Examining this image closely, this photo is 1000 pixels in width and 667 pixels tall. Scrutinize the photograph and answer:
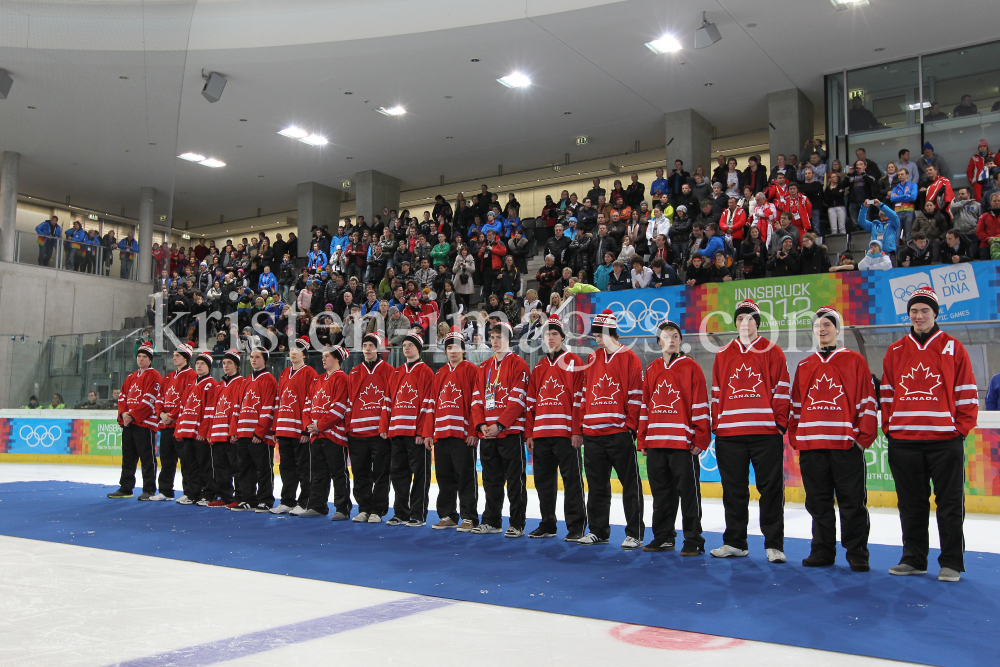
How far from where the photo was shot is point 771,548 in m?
5.55

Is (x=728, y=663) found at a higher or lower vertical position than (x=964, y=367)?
lower

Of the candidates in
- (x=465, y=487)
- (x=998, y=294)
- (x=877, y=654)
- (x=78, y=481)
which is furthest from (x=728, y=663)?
(x=78, y=481)

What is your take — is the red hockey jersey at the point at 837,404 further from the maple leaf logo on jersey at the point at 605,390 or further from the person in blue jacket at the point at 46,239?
the person in blue jacket at the point at 46,239

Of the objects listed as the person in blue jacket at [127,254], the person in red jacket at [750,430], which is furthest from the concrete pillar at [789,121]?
the person in blue jacket at [127,254]

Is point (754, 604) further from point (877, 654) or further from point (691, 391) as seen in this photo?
point (691, 391)

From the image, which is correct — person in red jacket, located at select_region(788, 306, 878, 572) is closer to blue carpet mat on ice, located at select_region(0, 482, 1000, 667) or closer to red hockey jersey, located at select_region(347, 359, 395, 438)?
blue carpet mat on ice, located at select_region(0, 482, 1000, 667)

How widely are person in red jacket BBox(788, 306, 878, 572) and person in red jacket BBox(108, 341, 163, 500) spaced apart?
7.81m

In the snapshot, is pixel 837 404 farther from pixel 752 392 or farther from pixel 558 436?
pixel 558 436

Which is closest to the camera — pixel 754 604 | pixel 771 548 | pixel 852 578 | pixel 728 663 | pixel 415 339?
pixel 728 663

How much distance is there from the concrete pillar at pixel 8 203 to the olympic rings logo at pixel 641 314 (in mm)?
17235

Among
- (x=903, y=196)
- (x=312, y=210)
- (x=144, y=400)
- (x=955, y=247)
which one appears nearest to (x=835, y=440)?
(x=955, y=247)

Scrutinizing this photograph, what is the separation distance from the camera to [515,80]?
52.7 ft

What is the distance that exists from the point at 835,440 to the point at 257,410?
611 centimetres

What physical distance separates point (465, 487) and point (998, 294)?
7226 millimetres
